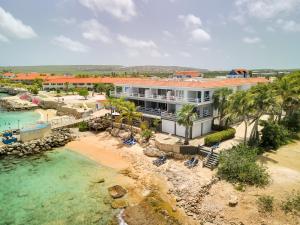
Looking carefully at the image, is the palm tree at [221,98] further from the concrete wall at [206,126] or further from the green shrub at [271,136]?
the green shrub at [271,136]

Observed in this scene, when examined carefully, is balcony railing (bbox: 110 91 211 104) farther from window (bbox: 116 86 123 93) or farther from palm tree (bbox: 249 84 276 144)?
palm tree (bbox: 249 84 276 144)

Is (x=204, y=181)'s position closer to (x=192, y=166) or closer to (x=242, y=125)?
(x=192, y=166)

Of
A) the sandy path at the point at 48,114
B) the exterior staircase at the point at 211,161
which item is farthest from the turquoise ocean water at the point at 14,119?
the exterior staircase at the point at 211,161

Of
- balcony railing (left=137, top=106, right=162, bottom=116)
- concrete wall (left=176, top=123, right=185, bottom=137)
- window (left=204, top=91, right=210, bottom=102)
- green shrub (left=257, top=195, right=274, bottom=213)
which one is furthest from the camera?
balcony railing (left=137, top=106, right=162, bottom=116)

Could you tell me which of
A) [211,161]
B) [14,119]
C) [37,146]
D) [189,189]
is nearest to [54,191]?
[189,189]

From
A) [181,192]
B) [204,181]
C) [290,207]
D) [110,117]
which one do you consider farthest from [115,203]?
[110,117]

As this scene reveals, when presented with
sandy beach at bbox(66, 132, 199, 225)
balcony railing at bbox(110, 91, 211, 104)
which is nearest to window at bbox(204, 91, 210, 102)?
balcony railing at bbox(110, 91, 211, 104)

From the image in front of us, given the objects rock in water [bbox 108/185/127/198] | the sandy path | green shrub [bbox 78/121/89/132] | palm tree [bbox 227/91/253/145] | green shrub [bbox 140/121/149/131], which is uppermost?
palm tree [bbox 227/91/253/145]
